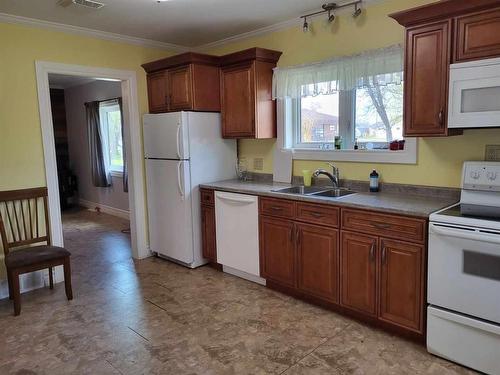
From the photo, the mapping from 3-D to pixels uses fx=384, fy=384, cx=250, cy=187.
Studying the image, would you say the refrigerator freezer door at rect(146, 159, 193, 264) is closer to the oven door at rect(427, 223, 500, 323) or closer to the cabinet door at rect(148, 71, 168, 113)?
the cabinet door at rect(148, 71, 168, 113)

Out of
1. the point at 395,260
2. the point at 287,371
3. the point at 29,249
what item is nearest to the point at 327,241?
the point at 395,260

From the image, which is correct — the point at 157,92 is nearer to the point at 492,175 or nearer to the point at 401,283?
the point at 401,283

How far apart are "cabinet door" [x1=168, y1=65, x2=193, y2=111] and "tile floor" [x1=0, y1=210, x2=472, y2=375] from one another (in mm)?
1738

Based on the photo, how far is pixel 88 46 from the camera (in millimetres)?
3895

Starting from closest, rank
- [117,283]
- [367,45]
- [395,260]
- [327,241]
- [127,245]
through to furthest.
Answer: [395,260]
[327,241]
[367,45]
[117,283]
[127,245]

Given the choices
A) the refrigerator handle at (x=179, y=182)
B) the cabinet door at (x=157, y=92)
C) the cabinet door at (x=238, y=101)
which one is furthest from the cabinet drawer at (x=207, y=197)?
the cabinet door at (x=157, y=92)

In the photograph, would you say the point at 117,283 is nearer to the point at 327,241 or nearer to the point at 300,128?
the point at 327,241

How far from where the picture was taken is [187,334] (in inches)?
107

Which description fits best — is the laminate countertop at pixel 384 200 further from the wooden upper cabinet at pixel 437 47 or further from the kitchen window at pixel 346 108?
the wooden upper cabinet at pixel 437 47

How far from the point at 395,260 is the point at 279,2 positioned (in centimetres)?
224

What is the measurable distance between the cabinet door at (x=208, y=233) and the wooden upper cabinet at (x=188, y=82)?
1050 mm

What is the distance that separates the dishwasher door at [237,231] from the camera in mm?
3486

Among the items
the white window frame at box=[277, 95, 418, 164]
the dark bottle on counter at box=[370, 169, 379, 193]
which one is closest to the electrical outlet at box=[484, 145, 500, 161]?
the white window frame at box=[277, 95, 418, 164]

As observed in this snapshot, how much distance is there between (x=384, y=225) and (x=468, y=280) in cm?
58
